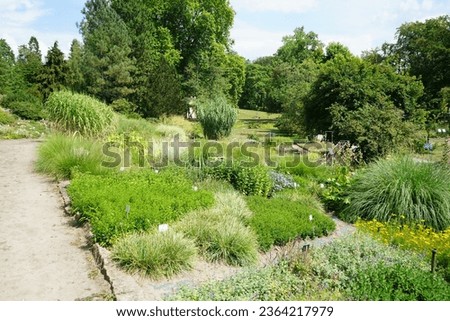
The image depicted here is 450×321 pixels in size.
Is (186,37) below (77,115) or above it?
above

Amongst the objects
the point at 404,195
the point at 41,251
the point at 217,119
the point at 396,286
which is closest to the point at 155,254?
the point at 41,251

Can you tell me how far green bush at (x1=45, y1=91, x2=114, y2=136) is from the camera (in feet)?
37.4

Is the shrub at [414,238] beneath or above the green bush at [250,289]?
beneath

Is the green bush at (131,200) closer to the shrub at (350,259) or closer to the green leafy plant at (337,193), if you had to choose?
the shrub at (350,259)

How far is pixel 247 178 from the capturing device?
8305mm

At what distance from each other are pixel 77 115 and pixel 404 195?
8.94 m

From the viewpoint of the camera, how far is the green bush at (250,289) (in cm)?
403

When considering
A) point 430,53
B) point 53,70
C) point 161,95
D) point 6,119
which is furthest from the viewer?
point 430,53

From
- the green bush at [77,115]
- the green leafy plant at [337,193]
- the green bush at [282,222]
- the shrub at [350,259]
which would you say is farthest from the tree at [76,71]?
the shrub at [350,259]

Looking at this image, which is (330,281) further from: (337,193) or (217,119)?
(217,119)

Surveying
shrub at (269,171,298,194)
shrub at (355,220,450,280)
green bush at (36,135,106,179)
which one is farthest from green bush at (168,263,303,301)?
green bush at (36,135,106,179)

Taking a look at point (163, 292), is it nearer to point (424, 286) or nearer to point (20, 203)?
point (424, 286)

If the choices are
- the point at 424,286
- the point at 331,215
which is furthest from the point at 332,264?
the point at 331,215

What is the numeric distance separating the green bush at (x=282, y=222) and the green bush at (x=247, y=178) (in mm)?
792
